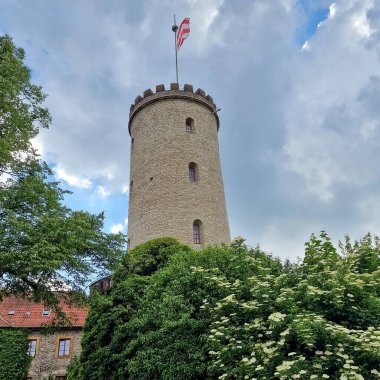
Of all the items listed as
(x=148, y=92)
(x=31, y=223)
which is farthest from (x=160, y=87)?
(x=31, y=223)

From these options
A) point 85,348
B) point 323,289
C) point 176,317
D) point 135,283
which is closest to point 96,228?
point 135,283

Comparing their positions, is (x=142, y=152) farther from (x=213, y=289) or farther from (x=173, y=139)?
(x=213, y=289)

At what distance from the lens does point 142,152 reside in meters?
20.9

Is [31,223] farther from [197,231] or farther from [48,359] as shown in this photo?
[48,359]

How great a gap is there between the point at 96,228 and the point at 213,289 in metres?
6.55

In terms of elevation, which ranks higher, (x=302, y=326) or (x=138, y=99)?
(x=138, y=99)

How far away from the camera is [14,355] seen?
72.6ft

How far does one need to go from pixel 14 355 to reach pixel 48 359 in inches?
97.9

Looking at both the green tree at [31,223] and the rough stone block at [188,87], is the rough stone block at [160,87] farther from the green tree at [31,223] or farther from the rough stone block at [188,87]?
the green tree at [31,223]

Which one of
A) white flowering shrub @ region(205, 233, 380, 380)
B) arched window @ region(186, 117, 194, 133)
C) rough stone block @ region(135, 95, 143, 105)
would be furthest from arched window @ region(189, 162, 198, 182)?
white flowering shrub @ region(205, 233, 380, 380)

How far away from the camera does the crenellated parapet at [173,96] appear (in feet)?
71.0

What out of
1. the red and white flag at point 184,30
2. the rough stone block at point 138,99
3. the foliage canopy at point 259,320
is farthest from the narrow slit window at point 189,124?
the foliage canopy at point 259,320

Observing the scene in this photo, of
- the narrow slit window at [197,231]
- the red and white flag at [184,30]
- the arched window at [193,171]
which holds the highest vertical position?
the red and white flag at [184,30]

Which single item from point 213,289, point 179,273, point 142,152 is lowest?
point 213,289
